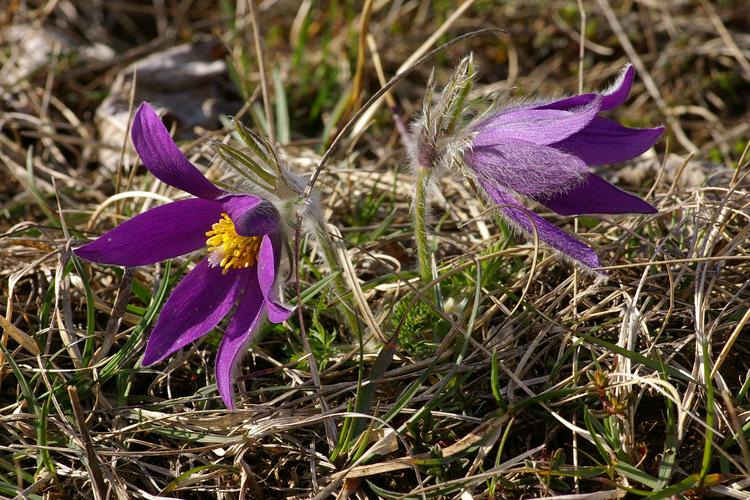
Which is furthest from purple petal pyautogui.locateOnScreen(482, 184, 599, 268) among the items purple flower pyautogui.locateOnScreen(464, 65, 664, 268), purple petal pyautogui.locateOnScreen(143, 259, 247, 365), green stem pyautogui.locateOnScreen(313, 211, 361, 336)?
purple petal pyautogui.locateOnScreen(143, 259, 247, 365)

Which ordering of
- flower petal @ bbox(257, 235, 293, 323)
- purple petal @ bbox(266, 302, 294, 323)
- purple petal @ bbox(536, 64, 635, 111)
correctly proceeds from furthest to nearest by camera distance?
purple petal @ bbox(536, 64, 635, 111) → flower petal @ bbox(257, 235, 293, 323) → purple petal @ bbox(266, 302, 294, 323)

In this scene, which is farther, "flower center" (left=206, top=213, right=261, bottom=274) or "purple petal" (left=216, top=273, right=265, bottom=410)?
"flower center" (left=206, top=213, right=261, bottom=274)

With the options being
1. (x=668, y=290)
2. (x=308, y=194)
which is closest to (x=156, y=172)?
(x=308, y=194)

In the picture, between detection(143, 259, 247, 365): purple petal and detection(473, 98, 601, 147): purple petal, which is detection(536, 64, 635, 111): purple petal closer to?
detection(473, 98, 601, 147): purple petal

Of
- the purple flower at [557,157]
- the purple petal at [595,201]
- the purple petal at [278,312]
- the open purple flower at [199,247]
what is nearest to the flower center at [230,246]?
the open purple flower at [199,247]

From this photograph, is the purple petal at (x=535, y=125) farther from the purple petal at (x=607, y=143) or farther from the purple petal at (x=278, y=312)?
the purple petal at (x=278, y=312)

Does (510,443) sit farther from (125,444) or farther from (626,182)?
(626,182)

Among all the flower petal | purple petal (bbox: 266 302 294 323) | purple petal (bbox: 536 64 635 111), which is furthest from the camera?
purple petal (bbox: 536 64 635 111)
